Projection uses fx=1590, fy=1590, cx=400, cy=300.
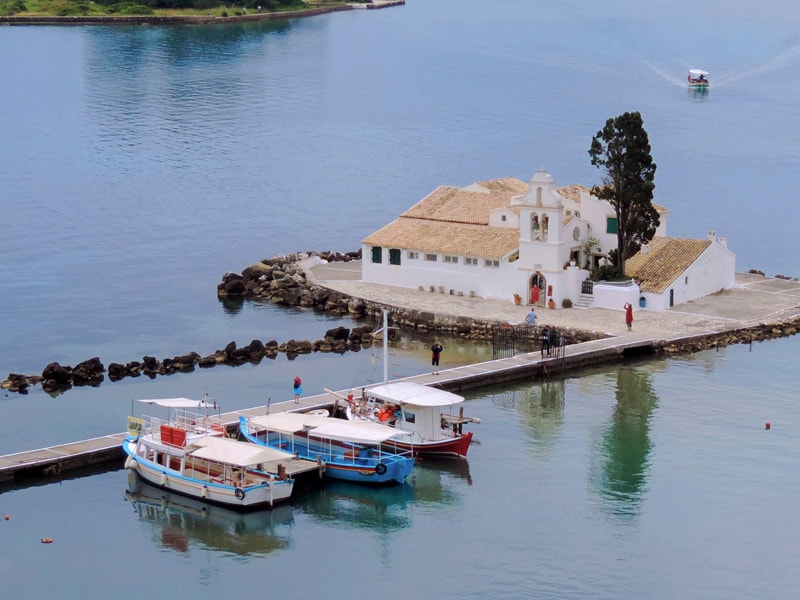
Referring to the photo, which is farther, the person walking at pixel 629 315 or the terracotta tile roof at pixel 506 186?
the terracotta tile roof at pixel 506 186

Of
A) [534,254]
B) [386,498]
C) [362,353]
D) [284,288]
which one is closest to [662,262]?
[534,254]

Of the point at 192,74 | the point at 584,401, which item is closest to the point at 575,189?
the point at 584,401

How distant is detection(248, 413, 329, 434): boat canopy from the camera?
50750mm

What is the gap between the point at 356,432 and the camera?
164ft

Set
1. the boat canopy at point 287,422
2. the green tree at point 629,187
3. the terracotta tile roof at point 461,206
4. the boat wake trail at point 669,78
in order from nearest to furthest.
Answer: the boat canopy at point 287,422
the green tree at point 629,187
the terracotta tile roof at point 461,206
the boat wake trail at point 669,78

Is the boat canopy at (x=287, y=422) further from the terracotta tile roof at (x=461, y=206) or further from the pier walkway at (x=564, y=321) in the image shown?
the terracotta tile roof at (x=461, y=206)

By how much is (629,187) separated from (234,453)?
2788cm

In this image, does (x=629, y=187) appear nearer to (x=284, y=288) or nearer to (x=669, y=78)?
(x=284, y=288)

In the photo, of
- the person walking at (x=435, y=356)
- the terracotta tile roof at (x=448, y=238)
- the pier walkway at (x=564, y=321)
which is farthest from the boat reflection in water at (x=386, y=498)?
the terracotta tile roof at (x=448, y=238)

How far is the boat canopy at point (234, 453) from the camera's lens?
156 feet

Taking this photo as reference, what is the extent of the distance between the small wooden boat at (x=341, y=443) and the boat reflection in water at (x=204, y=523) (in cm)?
282

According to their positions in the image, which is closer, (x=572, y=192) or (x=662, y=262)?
(x=662, y=262)

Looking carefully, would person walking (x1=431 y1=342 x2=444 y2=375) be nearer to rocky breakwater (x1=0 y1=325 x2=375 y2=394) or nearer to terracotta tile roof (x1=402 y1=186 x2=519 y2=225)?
rocky breakwater (x1=0 y1=325 x2=375 y2=394)

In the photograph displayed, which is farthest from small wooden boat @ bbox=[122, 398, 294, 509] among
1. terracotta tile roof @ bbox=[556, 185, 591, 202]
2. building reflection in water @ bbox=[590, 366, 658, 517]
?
terracotta tile roof @ bbox=[556, 185, 591, 202]
